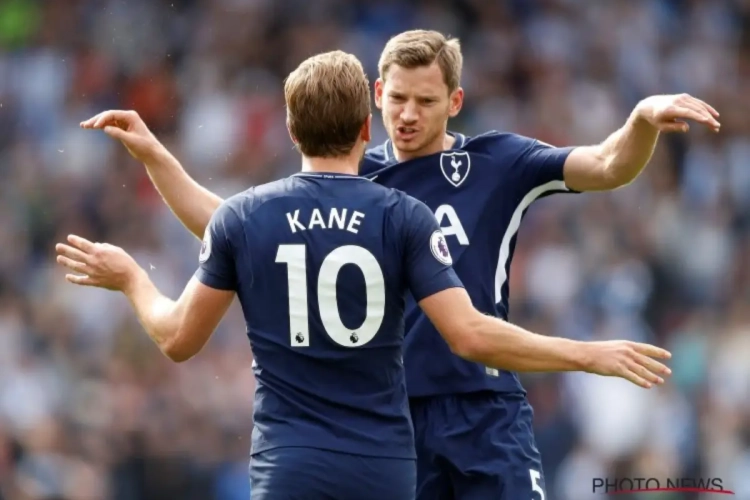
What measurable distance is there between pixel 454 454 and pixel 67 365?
6644mm

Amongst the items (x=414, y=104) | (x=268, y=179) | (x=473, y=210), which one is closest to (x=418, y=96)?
(x=414, y=104)

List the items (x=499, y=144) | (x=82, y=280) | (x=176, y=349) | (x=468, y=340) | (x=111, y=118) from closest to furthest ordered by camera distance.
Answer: (x=468, y=340), (x=176, y=349), (x=82, y=280), (x=111, y=118), (x=499, y=144)

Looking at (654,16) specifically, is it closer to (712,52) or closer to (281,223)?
(712,52)

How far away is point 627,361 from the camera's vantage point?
473 cm

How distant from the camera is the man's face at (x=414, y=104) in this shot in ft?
19.5

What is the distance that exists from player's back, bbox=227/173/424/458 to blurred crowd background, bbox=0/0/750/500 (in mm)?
5911

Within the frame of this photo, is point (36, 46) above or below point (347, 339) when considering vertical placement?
above

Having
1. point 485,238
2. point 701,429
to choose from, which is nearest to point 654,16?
point 701,429

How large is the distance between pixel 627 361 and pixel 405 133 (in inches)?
64.6

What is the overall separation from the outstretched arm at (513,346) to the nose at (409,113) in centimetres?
126

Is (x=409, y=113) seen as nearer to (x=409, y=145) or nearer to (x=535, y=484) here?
(x=409, y=145)

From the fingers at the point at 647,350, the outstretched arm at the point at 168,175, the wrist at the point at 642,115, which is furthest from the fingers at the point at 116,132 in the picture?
the fingers at the point at 647,350

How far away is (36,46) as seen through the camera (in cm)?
1462

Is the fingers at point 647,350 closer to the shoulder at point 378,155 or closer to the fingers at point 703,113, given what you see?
the fingers at point 703,113
